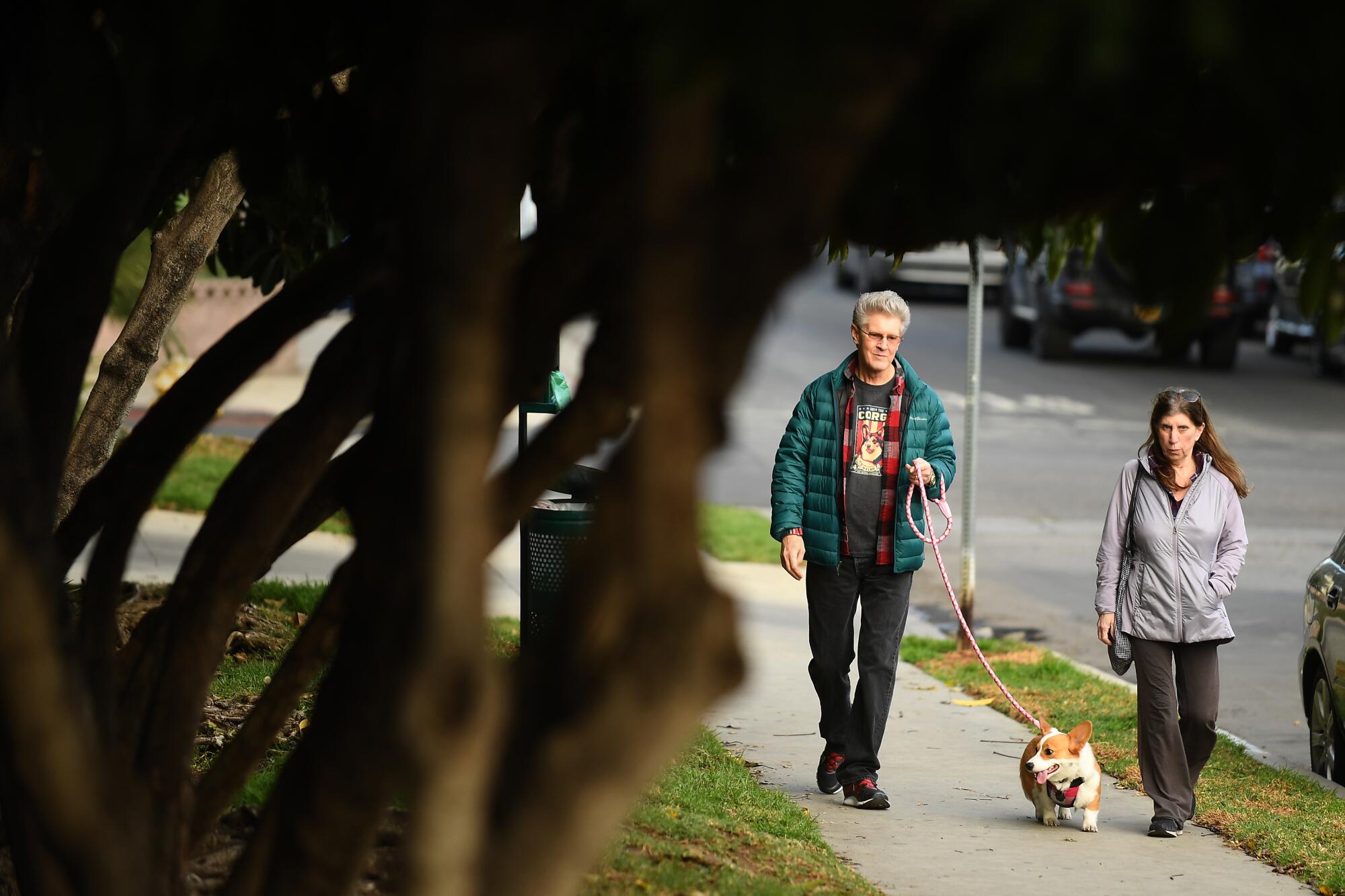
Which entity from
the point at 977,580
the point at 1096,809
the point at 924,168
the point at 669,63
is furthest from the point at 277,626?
the point at 669,63

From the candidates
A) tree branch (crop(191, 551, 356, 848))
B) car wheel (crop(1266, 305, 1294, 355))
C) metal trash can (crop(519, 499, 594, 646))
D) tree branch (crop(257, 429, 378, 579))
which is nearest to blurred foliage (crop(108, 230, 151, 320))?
metal trash can (crop(519, 499, 594, 646))

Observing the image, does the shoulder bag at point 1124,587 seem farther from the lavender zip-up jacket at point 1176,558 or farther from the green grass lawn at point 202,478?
the green grass lawn at point 202,478

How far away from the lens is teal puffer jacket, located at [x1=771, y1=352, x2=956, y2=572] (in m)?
6.80

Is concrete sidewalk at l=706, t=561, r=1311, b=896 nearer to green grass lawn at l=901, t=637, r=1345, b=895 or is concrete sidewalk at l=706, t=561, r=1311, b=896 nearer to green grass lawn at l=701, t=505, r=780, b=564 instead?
green grass lawn at l=901, t=637, r=1345, b=895

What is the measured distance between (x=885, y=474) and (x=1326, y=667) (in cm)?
231

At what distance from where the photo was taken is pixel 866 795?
6672 mm

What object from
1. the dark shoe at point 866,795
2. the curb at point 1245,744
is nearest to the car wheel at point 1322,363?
the curb at point 1245,744

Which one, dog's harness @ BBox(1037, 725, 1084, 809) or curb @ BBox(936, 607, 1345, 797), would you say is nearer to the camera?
dog's harness @ BBox(1037, 725, 1084, 809)

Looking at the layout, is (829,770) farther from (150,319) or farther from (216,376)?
(216,376)

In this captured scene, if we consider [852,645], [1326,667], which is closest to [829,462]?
[852,645]

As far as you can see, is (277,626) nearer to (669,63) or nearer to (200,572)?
(200,572)

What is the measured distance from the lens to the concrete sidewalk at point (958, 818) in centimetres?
588

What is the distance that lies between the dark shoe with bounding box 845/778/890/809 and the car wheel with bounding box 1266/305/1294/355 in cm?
2349

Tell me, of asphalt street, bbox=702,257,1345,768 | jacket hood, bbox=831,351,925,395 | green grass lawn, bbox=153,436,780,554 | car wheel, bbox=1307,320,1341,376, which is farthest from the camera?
car wheel, bbox=1307,320,1341,376
